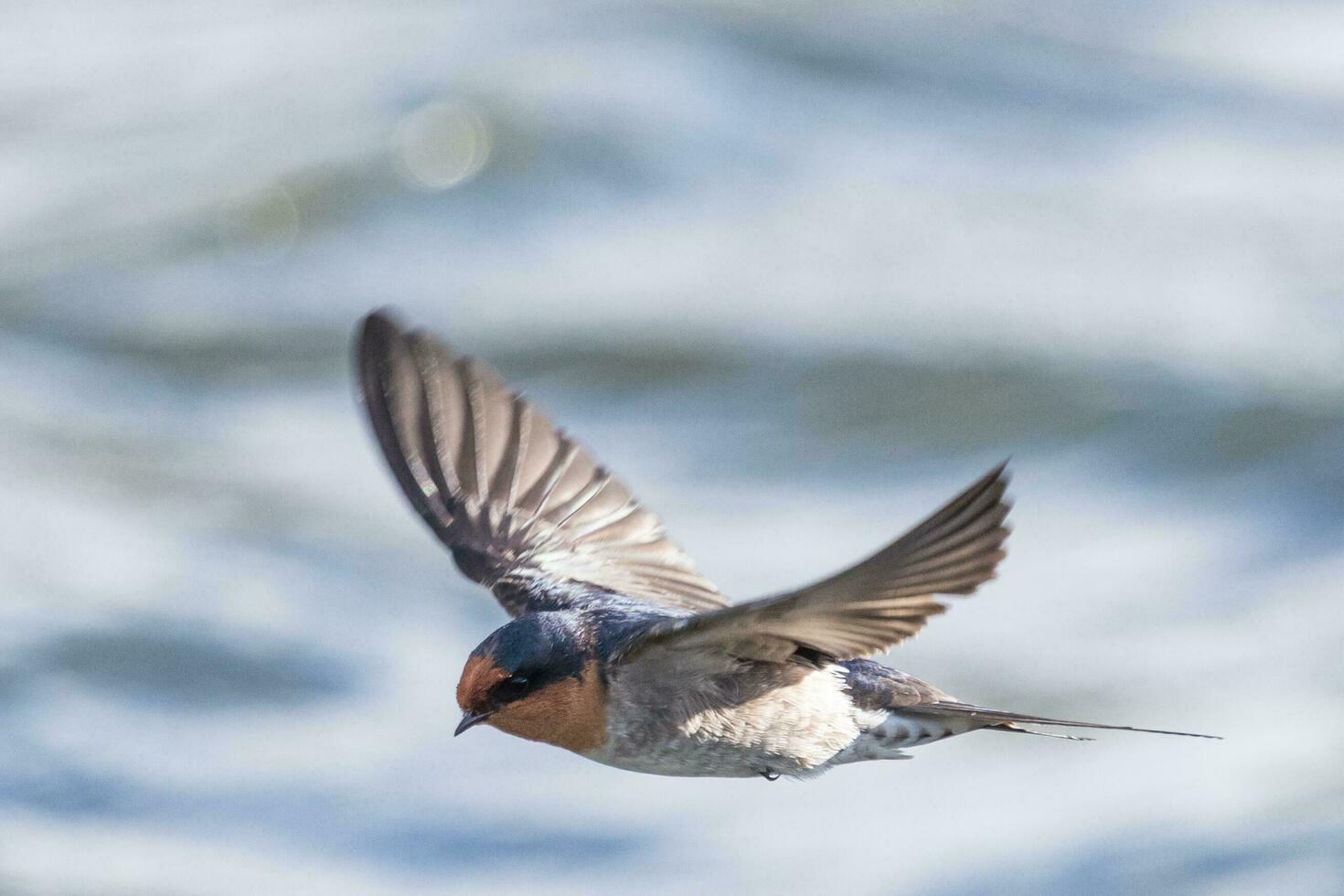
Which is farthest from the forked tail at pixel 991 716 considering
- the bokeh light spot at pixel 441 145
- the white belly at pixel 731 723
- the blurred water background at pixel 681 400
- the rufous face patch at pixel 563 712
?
the bokeh light spot at pixel 441 145

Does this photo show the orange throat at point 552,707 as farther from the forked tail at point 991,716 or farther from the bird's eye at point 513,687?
the forked tail at point 991,716

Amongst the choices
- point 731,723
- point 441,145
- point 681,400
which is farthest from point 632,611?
point 441,145

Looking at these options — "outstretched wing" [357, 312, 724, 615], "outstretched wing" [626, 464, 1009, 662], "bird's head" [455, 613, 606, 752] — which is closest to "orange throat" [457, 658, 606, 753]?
"bird's head" [455, 613, 606, 752]

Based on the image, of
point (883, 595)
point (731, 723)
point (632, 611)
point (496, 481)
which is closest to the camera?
point (883, 595)

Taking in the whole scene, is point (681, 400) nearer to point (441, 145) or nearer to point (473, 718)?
point (441, 145)

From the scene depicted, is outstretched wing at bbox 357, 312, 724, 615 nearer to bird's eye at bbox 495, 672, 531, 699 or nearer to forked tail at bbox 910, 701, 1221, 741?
forked tail at bbox 910, 701, 1221, 741

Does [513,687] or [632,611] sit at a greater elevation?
[632,611]

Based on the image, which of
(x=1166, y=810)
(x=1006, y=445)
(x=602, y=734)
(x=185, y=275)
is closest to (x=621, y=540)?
(x=602, y=734)

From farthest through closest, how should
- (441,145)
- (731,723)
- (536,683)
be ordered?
1. (441,145)
2. (731,723)
3. (536,683)
